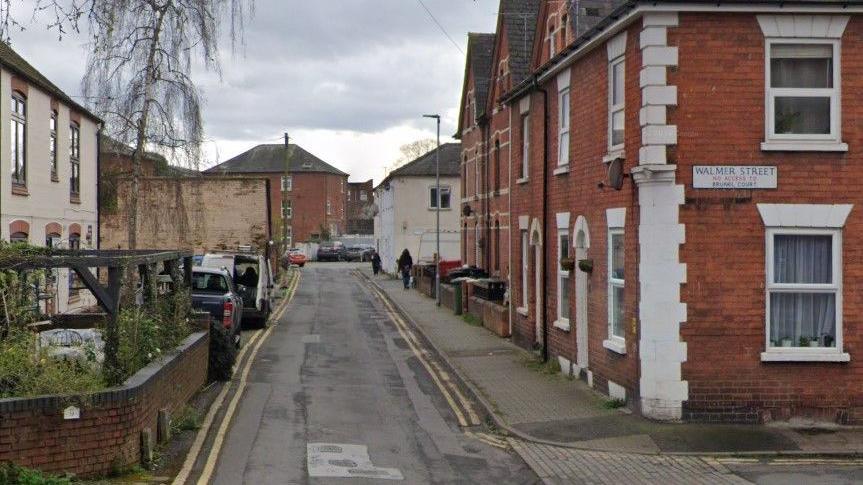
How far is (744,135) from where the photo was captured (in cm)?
1329

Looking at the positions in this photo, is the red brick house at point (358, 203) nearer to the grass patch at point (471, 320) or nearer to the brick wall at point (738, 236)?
the grass patch at point (471, 320)

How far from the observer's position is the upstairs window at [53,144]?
23.9 meters

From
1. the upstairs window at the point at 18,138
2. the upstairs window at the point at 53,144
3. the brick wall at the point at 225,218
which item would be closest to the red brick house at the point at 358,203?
the brick wall at the point at 225,218

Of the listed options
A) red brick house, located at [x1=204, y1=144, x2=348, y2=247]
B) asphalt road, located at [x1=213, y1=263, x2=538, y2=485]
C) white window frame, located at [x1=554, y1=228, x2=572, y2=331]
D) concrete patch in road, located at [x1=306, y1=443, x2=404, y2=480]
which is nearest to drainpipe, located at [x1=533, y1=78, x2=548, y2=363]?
white window frame, located at [x1=554, y1=228, x2=572, y2=331]

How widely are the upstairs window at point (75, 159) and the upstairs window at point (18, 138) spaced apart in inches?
167

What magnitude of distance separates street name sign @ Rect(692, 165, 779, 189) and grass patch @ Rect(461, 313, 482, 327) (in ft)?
50.6

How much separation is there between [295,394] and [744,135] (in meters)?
8.24

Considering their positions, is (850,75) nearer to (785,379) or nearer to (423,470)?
(785,379)

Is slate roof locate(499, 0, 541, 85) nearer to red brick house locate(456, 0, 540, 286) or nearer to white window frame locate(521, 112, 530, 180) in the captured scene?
red brick house locate(456, 0, 540, 286)

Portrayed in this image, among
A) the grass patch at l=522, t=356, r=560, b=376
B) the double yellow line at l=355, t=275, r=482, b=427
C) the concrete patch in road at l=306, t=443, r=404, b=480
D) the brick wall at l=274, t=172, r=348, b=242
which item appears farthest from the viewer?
the brick wall at l=274, t=172, r=348, b=242

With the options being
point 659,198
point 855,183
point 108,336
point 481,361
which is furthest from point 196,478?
point 481,361

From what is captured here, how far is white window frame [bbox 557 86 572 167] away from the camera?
59.2 ft

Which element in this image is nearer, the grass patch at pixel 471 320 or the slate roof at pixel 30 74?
the slate roof at pixel 30 74

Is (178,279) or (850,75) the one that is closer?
(850,75)
